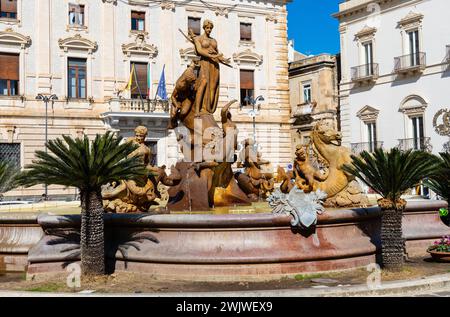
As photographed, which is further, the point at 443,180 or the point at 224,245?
the point at 443,180

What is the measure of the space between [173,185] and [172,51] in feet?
71.0

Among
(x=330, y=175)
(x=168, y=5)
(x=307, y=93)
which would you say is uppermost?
(x=168, y=5)

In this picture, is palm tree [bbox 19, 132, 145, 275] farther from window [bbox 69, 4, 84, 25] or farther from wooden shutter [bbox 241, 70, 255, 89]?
wooden shutter [bbox 241, 70, 255, 89]

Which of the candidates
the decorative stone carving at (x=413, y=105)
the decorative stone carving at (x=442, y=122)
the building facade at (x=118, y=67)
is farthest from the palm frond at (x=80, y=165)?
the decorative stone carving at (x=413, y=105)

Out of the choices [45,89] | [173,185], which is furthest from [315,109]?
[173,185]

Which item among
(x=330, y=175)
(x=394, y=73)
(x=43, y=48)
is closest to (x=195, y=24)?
(x=43, y=48)

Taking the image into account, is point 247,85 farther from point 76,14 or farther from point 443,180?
point 443,180

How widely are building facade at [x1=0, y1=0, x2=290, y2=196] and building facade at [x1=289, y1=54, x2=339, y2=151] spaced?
171 inches

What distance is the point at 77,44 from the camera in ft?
95.0

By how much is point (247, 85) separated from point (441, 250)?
25413 mm

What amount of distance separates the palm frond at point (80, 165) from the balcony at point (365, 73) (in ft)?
85.5

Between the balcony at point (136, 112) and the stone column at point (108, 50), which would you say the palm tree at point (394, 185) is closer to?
the balcony at point (136, 112)

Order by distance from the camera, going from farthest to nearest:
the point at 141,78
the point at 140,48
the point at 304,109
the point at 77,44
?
the point at 304,109
the point at 141,78
the point at 140,48
the point at 77,44

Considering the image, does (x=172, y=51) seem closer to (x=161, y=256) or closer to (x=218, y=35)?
(x=218, y=35)
